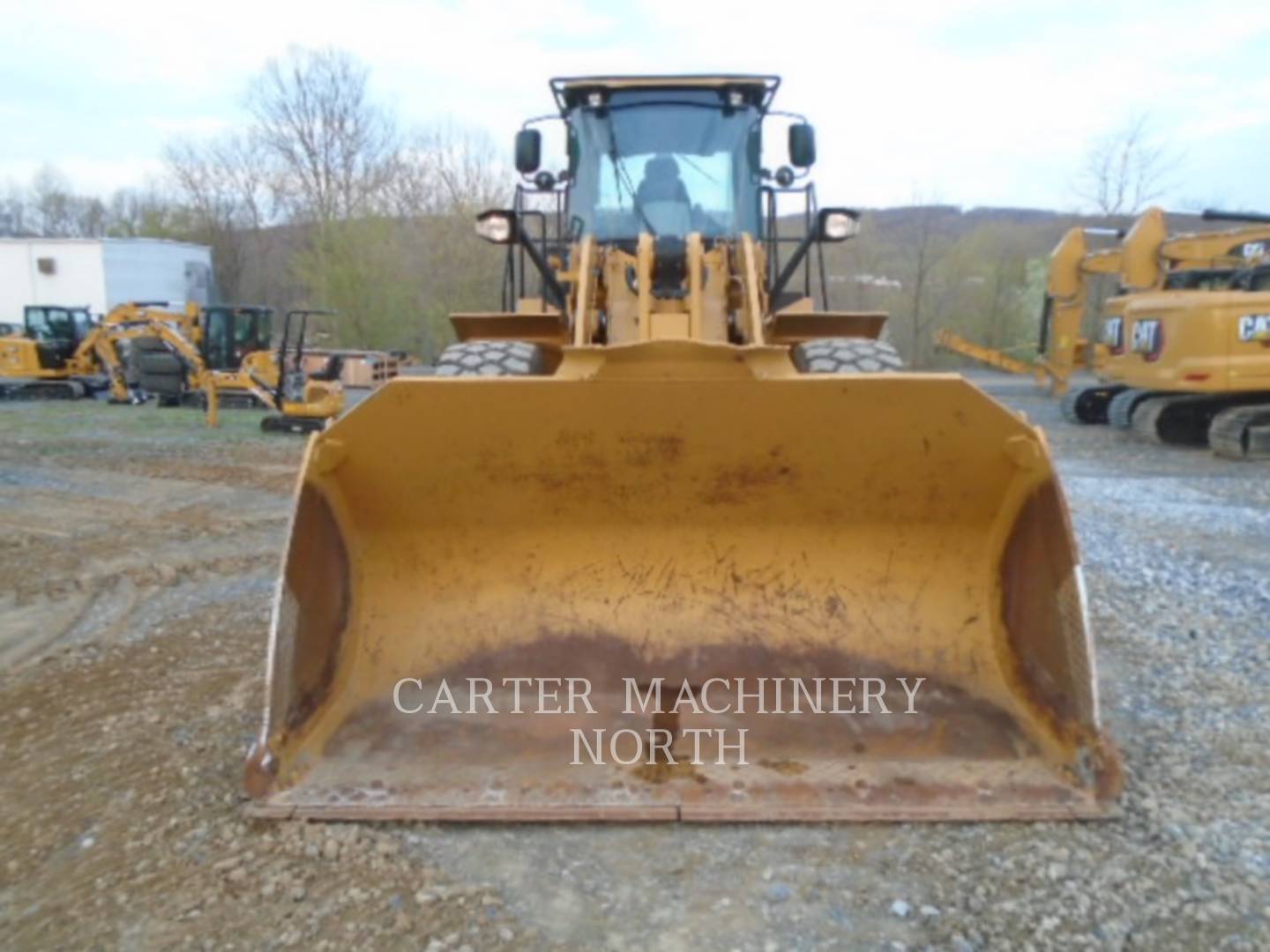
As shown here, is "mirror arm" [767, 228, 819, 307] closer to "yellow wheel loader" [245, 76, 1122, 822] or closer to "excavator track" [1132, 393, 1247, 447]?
"yellow wheel loader" [245, 76, 1122, 822]

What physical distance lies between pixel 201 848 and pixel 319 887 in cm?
41

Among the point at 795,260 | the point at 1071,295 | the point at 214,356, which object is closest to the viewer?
the point at 795,260

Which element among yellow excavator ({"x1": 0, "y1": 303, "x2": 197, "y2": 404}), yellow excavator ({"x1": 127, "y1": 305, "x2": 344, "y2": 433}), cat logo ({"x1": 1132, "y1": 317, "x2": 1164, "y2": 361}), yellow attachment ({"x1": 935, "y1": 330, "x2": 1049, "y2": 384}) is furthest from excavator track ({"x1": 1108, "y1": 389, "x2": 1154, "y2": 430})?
yellow excavator ({"x1": 0, "y1": 303, "x2": 197, "y2": 404})

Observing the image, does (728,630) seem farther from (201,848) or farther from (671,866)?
(201,848)

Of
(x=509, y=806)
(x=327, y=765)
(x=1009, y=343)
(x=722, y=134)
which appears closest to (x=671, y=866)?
(x=509, y=806)

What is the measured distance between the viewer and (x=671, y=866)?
252 centimetres

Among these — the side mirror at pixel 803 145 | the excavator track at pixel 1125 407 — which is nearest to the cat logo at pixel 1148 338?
the excavator track at pixel 1125 407

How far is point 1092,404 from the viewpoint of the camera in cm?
1436

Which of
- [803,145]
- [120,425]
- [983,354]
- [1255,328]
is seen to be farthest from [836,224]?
[983,354]

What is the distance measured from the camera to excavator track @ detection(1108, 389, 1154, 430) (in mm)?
13180

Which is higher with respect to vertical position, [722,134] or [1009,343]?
[722,134]

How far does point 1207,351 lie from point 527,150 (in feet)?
28.7

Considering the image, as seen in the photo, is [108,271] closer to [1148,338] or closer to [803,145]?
[1148,338]

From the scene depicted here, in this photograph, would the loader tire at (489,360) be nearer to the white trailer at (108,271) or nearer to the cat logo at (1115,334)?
the cat logo at (1115,334)
